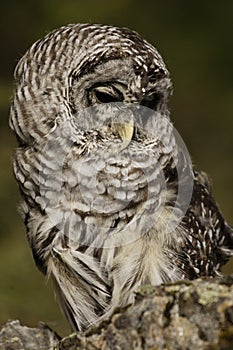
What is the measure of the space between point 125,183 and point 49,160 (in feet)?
0.97

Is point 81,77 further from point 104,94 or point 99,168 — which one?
point 99,168

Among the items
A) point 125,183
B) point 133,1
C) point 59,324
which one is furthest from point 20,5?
point 125,183

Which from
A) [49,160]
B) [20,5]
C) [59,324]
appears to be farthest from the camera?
[20,5]

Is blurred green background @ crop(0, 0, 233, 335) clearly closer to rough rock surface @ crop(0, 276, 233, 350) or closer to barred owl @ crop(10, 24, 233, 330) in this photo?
barred owl @ crop(10, 24, 233, 330)

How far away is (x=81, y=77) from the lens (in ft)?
10.8

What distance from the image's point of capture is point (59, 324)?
421cm

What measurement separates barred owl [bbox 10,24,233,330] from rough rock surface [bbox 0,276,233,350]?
979mm

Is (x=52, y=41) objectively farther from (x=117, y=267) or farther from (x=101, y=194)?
(x=117, y=267)

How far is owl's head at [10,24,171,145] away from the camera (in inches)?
128

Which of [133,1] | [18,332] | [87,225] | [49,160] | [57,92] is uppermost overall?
[133,1]

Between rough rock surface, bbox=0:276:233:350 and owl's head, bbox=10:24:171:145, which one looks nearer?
rough rock surface, bbox=0:276:233:350

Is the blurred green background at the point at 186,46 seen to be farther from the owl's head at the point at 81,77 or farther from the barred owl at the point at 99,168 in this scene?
the owl's head at the point at 81,77

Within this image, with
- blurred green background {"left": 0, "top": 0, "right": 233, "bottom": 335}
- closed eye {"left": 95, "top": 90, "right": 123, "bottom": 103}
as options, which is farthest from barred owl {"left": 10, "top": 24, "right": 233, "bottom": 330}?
blurred green background {"left": 0, "top": 0, "right": 233, "bottom": 335}

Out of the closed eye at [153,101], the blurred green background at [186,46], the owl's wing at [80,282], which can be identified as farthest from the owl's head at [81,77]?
the blurred green background at [186,46]
